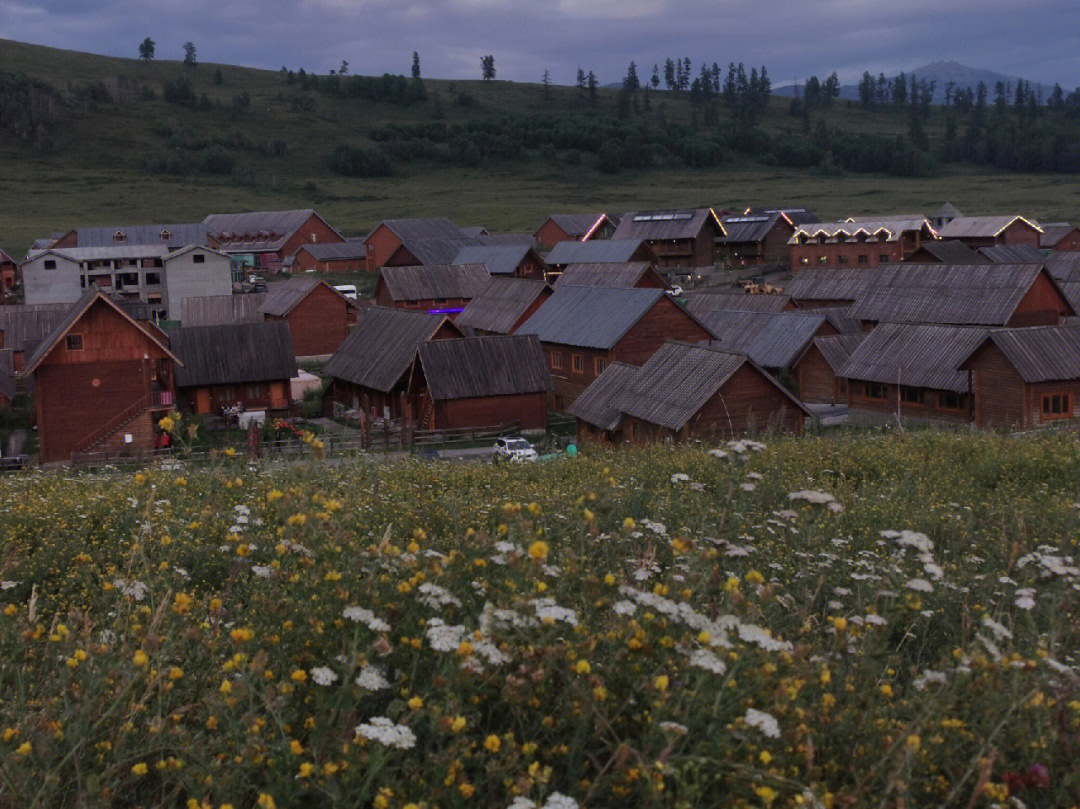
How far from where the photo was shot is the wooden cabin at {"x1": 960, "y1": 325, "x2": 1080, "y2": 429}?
3216 centimetres

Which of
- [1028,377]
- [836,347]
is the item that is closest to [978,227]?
[836,347]

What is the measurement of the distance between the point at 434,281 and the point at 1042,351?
1629 inches

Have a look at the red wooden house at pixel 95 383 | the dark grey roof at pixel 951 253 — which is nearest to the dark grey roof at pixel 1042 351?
the red wooden house at pixel 95 383

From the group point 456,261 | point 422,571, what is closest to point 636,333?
point 422,571

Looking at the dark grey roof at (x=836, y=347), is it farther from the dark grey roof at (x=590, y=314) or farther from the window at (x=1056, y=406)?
the window at (x=1056, y=406)

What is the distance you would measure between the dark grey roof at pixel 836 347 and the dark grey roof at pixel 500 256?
34672mm

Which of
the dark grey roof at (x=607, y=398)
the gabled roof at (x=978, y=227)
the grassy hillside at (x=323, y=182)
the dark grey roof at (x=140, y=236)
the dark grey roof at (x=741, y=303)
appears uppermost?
the grassy hillside at (x=323, y=182)

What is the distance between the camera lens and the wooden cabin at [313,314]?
5903cm

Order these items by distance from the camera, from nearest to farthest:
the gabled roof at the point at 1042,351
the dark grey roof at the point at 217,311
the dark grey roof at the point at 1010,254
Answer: the gabled roof at the point at 1042,351 < the dark grey roof at the point at 217,311 < the dark grey roof at the point at 1010,254

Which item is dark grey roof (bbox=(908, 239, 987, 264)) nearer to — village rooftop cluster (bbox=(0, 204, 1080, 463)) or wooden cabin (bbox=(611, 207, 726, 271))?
village rooftop cluster (bbox=(0, 204, 1080, 463))

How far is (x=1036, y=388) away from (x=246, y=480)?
98.2ft

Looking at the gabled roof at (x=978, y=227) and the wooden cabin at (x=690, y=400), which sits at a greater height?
the gabled roof at (x=978, y=227)

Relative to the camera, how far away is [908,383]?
3553 centimetres

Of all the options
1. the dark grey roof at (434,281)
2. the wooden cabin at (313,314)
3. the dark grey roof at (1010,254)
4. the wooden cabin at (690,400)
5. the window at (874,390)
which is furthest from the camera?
the dark grey roof at (1010,254)
